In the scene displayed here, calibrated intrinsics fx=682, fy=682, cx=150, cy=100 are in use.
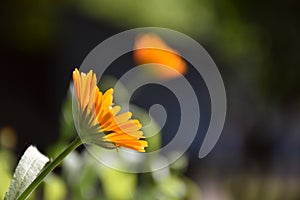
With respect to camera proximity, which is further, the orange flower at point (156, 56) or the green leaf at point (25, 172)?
the orange flower at point (156, 56)

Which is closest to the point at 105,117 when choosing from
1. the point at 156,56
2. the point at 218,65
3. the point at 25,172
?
the point at 25,172

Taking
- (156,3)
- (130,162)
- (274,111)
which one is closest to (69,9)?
(156,3)

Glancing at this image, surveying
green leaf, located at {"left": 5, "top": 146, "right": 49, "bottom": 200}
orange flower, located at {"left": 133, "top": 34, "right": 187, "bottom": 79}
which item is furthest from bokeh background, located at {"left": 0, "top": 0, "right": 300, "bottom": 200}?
green leaf, located at {"left": 5, "top": 146, "right": 49, "bottom": 200}

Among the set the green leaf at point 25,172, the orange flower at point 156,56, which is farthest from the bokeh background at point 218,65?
the green leaf at point 25,172

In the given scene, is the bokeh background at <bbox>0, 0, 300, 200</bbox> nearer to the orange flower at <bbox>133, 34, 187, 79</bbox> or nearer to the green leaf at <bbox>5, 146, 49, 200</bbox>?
the orange flower at <bbox>133, 34, 187, 79</bbox>

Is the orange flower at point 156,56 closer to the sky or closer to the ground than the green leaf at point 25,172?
closer to the sky

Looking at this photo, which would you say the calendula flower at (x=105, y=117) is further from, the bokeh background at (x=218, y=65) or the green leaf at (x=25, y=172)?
the bokeh background at (x=218, y=65)

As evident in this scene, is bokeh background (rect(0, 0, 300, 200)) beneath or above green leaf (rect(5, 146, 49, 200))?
above

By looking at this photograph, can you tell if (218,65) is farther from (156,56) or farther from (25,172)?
(25,172)
